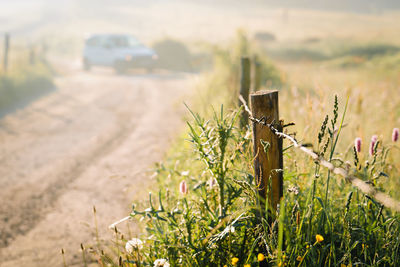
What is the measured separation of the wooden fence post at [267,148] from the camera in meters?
2.18

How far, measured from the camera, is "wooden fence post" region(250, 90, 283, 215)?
2.18 meters

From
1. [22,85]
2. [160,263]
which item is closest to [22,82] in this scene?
[22,85]

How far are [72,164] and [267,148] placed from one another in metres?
4.52

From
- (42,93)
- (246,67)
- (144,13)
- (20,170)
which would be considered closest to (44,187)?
(20,170)

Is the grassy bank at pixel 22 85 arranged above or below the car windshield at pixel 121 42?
below

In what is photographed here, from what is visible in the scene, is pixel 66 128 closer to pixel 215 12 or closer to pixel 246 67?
pixel 246 67

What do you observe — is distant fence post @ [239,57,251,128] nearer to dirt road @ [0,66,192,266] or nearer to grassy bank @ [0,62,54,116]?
dirt road @ [0,66,192,266]

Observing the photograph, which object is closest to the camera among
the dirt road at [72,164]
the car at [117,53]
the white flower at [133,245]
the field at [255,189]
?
the field at [255,189]

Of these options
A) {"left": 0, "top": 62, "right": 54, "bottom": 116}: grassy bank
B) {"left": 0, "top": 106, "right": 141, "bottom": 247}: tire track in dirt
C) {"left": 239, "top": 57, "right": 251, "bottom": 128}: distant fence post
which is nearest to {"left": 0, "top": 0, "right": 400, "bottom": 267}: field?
{"left": 239, "top": 57, "right": 251, "bottom": 128}: distant fence post

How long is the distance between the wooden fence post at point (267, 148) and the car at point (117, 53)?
15.7 meters

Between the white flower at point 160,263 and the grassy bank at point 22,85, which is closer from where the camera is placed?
the white flower at point 160,263

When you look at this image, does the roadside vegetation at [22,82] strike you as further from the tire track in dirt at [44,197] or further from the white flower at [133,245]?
the white flower at [133,245]

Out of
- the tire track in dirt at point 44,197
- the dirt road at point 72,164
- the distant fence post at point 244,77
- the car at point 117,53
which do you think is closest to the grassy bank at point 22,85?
the dirt road at point 72,164

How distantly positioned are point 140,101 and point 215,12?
2313 inches
